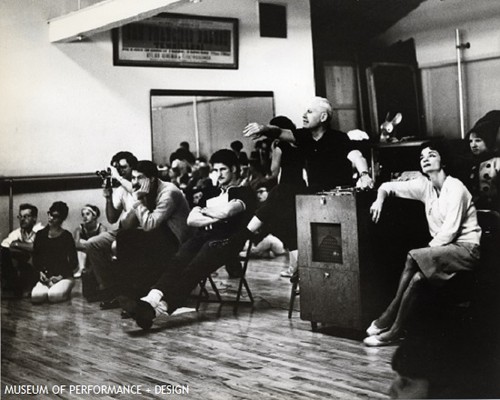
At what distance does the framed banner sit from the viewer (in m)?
6.58

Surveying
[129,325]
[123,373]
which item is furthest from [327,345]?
[129,325]

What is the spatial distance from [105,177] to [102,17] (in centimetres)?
156

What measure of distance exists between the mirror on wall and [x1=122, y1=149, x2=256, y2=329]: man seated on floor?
1.01 meters

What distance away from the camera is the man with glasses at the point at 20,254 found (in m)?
5.96

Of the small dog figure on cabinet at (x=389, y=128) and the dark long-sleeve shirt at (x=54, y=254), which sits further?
the small dog figure on cabinet at (x=389, y=128)

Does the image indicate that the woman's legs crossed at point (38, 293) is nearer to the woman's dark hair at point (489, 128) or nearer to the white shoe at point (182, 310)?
the white shoe at point (182, 310)

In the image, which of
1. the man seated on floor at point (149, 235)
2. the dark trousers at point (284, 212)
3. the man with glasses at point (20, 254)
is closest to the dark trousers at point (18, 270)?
the man with glasses at point (20, 254)

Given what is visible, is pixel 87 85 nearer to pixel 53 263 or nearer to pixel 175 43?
pixel 175 43

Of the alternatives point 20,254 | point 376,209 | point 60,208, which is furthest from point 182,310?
point 376,209

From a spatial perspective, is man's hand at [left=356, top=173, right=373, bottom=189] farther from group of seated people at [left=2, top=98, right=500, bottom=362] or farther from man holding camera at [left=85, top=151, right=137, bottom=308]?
man holding camera at [left=85, top=151, right=137, bottom=308]

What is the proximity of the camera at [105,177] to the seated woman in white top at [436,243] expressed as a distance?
3.02 meters

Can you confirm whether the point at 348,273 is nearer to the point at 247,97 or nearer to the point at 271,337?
the point at 271,337

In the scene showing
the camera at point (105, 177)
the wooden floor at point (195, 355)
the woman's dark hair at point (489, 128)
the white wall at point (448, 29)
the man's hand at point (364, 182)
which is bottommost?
the wooden floor at point (195, 355)

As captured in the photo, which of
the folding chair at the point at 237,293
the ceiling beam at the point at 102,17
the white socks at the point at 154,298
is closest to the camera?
the ceiling beam at the point at 102,17
